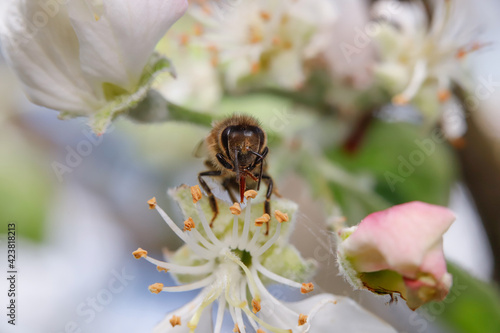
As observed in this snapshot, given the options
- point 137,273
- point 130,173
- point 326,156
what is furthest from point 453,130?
point 130,173

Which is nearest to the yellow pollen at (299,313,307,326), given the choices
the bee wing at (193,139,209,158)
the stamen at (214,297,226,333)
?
the stamen at (214,297,226,333)

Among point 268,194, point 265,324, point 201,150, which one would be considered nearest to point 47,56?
point 201,150

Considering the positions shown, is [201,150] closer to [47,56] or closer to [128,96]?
[128,96]
